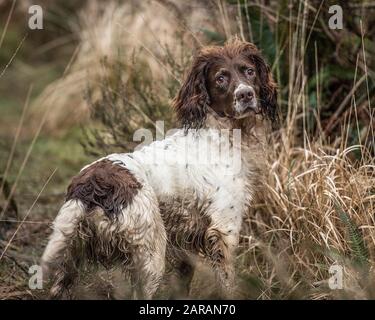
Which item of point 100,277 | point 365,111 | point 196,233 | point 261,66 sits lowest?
point 100,277

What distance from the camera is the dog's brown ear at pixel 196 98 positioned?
Answer: 4.18m

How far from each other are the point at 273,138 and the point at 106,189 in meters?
1.90

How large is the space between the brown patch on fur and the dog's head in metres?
0.61

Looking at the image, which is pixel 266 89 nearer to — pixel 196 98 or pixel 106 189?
pixel 196 98

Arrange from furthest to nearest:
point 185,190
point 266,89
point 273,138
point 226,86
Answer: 1. point 273,138
2. point 266,89
3. point 226,86
4. point 185,190

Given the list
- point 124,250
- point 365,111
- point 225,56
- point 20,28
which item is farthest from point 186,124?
point 20,28

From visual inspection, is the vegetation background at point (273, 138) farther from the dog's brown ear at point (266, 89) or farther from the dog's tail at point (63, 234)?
the dog's brown ear at point (266, 89)

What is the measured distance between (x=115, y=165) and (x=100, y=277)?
834mm

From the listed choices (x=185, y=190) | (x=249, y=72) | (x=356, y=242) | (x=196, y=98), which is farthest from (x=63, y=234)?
(x=356, y=242)

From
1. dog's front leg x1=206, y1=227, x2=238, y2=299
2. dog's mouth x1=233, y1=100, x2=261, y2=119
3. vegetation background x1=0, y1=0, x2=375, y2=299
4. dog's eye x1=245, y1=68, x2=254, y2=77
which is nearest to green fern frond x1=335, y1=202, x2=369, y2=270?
vegetation background x1=0, y1=0, x2=375, y2=299

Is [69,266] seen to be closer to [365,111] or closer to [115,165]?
[115,165]

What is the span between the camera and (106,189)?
12.1ft

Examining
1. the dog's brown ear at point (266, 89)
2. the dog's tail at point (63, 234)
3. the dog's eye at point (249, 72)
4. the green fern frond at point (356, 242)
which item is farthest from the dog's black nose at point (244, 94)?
the dog's tail at point (63, 234)

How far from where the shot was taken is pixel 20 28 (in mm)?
→ 12062
